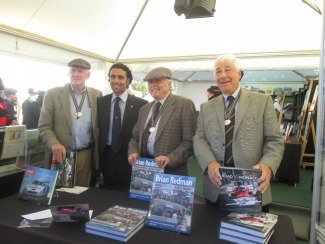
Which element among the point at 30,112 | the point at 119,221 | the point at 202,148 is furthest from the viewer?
the point at 30,112

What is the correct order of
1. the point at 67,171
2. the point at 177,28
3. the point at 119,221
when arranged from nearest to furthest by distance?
the point at 119,221, the point at 67,171, the point at 177,28

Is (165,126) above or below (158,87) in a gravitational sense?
below

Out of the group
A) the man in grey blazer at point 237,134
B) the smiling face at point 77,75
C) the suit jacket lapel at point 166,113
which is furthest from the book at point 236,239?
the smiling face at point 77,75

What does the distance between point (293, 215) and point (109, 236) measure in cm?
224

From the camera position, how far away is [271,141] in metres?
1.35

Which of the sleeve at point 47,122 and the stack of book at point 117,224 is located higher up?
the sleeve at point 47,122

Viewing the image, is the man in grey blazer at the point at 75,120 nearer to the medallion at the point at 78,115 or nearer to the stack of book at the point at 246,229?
the medallion at the point at 78,115

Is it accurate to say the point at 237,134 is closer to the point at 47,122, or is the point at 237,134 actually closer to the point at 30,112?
the point at 47,122

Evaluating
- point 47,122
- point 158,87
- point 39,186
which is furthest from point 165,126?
point 47,122

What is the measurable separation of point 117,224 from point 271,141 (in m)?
0.99

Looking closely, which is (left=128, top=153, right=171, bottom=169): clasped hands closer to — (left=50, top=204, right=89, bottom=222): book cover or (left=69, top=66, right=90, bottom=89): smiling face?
(left=50, top=204, right=89, bottom=222): book cover

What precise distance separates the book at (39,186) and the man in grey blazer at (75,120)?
1.66 feet

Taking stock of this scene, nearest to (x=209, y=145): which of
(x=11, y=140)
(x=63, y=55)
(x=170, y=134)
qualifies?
(x=170, y=134)

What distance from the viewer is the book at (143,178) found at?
140 cm
